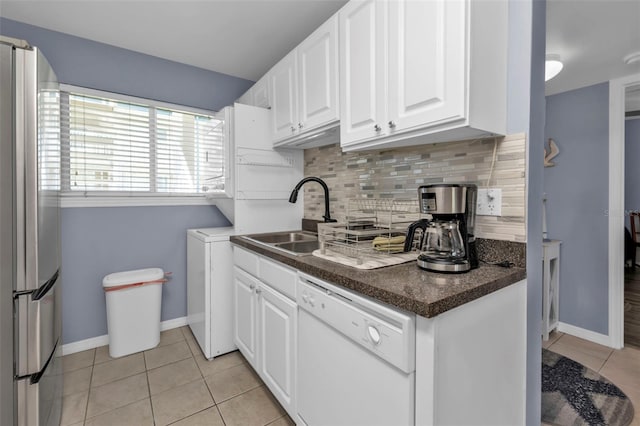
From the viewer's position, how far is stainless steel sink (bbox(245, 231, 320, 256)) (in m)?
2.08

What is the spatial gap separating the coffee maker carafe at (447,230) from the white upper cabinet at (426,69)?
24cm

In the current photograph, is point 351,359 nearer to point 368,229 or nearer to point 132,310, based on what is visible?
point 368,229

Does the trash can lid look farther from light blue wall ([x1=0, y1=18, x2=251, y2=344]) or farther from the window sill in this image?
the window sill

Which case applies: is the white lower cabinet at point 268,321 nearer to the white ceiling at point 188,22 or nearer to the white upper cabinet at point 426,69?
the white upper cabinet at point 426,69

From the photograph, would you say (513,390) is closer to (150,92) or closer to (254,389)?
(254,389)

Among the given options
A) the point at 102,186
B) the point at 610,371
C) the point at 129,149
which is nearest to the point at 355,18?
the point at 129,149

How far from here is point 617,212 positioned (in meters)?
2.49

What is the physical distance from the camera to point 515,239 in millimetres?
1230

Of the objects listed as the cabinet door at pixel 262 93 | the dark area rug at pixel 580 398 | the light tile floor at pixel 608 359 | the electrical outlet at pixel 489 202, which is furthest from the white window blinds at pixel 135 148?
the light tile floor at pixel 608 359

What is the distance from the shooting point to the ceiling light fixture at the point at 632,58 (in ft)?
7.17

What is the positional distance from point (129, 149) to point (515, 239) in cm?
278

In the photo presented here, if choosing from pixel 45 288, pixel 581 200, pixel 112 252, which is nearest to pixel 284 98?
pixel 45 288

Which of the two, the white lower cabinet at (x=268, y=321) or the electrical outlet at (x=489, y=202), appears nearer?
the electrical outlet at (x=489, y=202)

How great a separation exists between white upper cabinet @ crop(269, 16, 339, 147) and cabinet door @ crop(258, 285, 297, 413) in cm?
103
